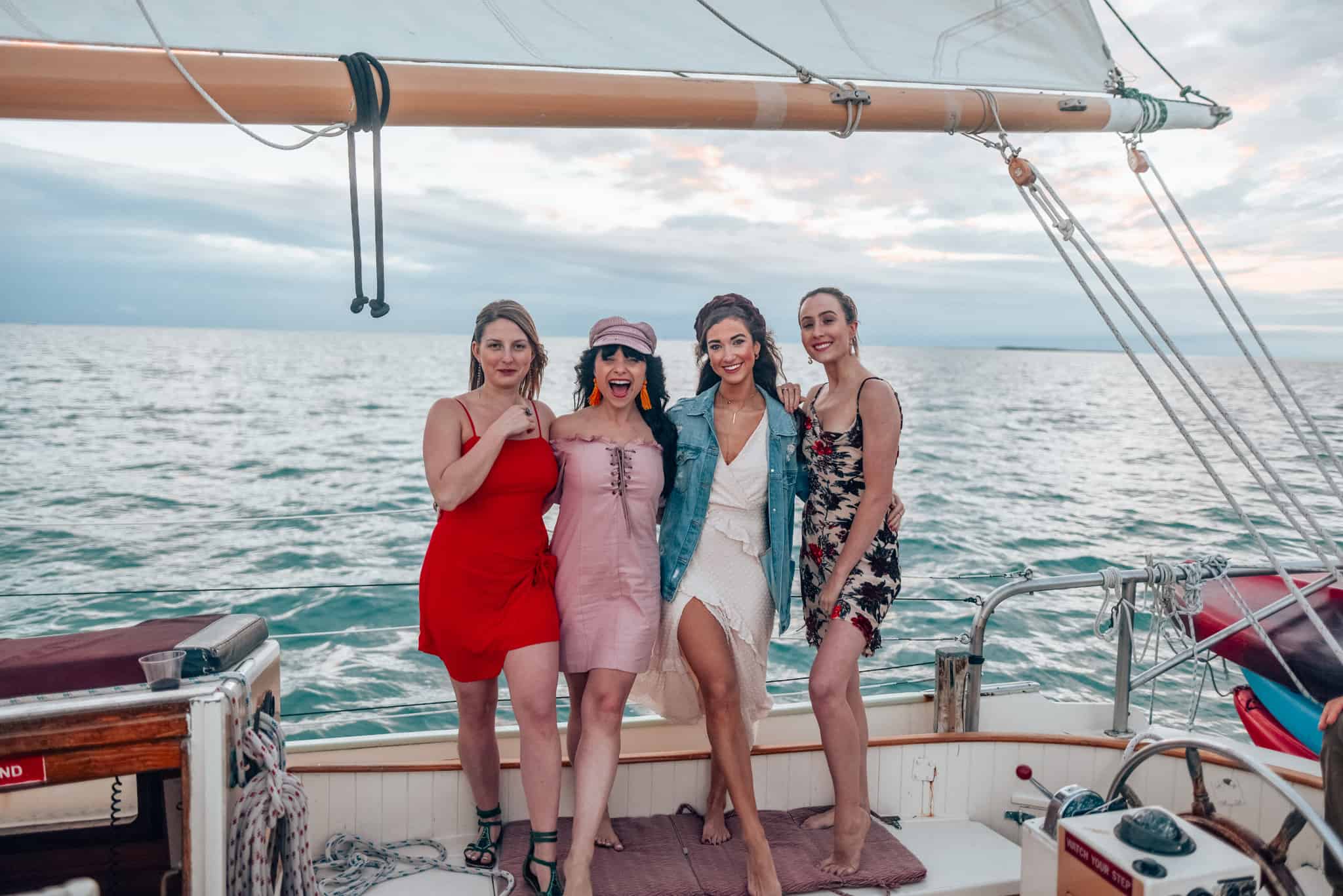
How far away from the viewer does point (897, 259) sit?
3156 centimetres

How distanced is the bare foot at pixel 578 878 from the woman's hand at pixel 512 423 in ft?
3.93

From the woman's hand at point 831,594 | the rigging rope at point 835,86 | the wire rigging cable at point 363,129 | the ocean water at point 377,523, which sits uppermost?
the rigging rope at point 835,86

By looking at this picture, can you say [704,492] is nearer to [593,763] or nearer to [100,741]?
[593,763]

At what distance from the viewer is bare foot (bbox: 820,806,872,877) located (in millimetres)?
2728

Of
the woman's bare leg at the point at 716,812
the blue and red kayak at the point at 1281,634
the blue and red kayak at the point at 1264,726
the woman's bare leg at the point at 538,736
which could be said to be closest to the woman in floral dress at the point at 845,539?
the woman's bare leg at the point at 716,812

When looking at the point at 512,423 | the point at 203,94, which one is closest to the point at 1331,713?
the point at 512,423

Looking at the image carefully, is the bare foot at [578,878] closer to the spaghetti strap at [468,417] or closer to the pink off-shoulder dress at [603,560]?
the pink off-shoulder dress at [603,560]

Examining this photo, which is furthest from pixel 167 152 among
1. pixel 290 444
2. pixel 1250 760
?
pixel 290 444

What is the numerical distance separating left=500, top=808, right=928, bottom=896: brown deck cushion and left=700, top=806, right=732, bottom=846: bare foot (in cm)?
2

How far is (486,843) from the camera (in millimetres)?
2844

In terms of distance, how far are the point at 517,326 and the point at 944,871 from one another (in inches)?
85.0

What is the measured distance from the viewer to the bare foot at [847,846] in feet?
8.95

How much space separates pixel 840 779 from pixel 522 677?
41.5 inches

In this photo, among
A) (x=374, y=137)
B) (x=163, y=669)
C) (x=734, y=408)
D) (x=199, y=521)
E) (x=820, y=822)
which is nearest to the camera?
(x=163, y=669)
